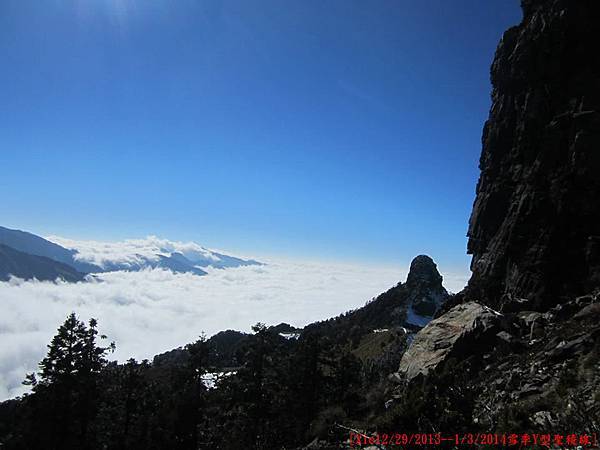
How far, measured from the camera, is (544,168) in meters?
35.1

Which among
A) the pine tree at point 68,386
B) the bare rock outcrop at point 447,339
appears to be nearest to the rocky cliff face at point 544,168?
the bare rock outcrop at point 447,339

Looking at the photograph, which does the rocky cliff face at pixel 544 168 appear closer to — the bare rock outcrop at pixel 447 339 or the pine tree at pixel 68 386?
the bare rock outcrop at pixel 447 339

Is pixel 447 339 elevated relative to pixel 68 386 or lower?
elevated

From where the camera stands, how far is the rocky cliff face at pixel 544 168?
102 ft

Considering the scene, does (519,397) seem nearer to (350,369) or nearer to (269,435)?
(269,435)

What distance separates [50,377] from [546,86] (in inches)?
2080

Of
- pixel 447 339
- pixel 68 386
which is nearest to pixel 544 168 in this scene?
pixel 447 339

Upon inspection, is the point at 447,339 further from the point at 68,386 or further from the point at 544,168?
the point at 68,386

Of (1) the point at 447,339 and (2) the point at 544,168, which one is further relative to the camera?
(2) the point at 544,168

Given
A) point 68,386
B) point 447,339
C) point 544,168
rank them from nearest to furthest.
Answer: point 68,386
point 447,339
point 544,168

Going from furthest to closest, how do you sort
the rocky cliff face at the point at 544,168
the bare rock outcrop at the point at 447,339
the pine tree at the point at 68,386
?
the rocky cliff face at the point at 544,168
the bare rock outcrop at the point at 447,339
the pine tree at the point at 68,386

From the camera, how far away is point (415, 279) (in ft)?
490

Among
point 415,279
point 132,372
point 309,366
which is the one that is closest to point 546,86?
point 309,366

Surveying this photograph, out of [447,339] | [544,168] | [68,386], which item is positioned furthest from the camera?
[544,168]
